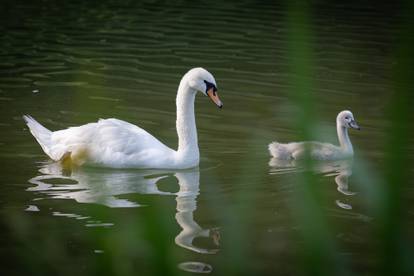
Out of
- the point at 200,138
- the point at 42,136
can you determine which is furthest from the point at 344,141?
the point at 42,136

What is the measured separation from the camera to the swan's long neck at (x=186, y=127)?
838 centimetres

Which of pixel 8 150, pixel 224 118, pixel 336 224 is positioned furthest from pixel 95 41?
pixel 336 224

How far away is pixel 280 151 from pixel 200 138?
4.17 feet

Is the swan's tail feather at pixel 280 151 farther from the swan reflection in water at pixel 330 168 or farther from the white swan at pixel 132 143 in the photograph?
the white swan at pixel 132 143

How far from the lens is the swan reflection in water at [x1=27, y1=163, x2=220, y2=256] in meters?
6.53

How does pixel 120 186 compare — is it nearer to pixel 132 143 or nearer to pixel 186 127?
pixel 132 143

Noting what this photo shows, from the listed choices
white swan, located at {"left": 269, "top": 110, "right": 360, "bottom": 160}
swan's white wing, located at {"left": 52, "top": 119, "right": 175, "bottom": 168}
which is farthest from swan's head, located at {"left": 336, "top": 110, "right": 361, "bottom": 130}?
swan's white wing, located at {"left": 52, "top": 119, "right": 175, "bottom": 168}

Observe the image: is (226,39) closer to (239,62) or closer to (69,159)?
(239,62)

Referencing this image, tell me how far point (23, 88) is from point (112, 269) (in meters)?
10.00

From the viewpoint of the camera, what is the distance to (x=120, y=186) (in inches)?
302

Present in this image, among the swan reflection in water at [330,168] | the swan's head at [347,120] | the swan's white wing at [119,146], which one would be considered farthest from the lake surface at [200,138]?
the swan's head at [347,120]

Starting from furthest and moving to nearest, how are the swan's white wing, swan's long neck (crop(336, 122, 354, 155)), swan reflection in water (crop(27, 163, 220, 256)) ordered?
swan's long neck (crop(336, 122, 354, 155)) < the swan's white wing < swan reflection in water (crop(27, 163, 220, 256))

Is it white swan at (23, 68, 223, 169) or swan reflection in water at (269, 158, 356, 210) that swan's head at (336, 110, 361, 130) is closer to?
swan reflection in water at (269, 158, 356, 210)

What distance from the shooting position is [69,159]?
840 centimetres
